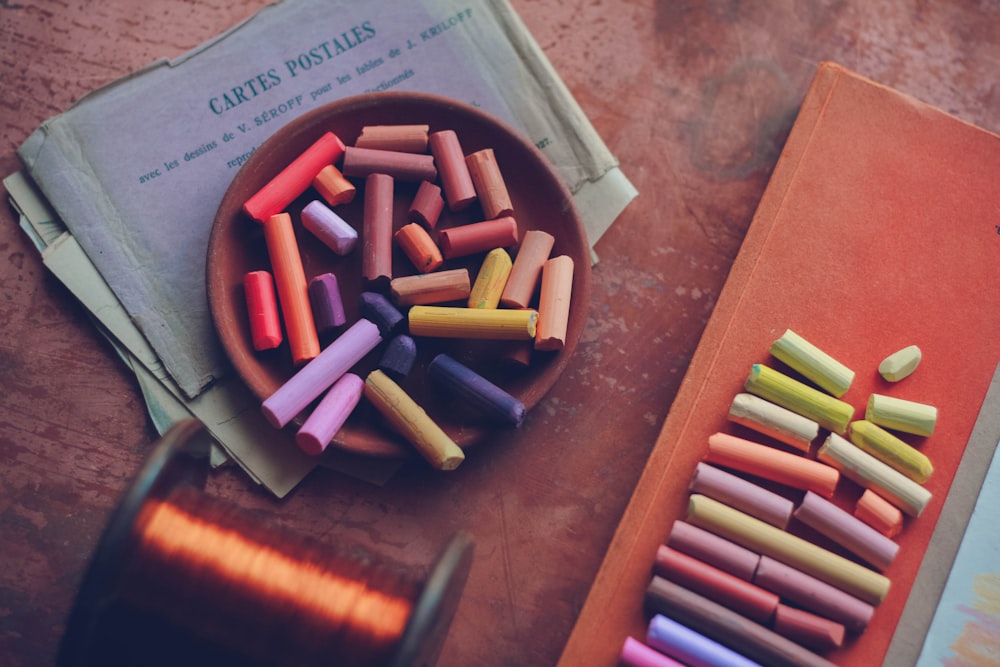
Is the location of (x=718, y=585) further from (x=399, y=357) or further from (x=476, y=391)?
(x=399, y=357)

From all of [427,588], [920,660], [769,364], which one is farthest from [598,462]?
[920,660]

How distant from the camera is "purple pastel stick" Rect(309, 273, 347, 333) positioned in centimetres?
112

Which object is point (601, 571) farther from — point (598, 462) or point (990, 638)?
point (990, 638)

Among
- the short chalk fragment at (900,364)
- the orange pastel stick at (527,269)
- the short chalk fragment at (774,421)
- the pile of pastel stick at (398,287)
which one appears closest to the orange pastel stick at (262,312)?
the pile of pastel stick at (398,287)

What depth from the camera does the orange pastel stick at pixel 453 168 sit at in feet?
3.88

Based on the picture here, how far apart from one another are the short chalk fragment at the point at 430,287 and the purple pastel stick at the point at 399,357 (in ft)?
0.20

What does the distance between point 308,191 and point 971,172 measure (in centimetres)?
109

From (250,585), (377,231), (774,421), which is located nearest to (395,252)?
(377,231)

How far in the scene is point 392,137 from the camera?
119 cm

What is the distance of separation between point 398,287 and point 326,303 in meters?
0.11

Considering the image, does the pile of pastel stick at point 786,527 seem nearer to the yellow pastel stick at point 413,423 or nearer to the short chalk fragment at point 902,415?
the short chalk fragment at point 902,415

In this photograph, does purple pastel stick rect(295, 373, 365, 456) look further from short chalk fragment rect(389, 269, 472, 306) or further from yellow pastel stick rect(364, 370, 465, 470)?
short chalk fragment rect(389, 269, 472, 306)

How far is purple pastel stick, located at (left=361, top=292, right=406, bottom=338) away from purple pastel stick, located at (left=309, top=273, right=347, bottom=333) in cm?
4

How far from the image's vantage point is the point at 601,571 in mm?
1121
